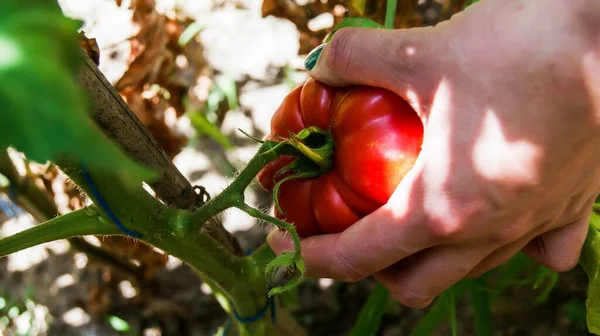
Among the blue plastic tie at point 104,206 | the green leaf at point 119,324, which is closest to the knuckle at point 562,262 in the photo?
the blue plastic tie at point 104,206

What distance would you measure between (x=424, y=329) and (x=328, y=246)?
1.51ft

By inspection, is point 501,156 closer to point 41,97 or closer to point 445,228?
point 445,228

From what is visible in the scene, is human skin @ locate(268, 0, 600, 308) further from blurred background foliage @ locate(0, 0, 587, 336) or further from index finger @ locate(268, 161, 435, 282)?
blurred background foliage @ locate(0, 0, 587, 336)

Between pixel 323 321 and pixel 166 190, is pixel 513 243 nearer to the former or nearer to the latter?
pixel 166 190

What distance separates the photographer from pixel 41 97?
0.19m

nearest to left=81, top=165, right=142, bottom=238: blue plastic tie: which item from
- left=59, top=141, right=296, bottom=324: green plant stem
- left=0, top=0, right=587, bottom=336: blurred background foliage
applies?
left=59, top=141, right=296, bottom=324: green plant stem

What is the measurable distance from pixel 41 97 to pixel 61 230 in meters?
0.49

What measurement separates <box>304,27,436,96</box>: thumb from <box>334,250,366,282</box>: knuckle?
192 millimetres

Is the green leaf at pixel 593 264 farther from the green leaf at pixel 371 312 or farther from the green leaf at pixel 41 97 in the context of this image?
the green leaf at pixel 41 97

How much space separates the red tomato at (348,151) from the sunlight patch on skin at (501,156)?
0.09 meters

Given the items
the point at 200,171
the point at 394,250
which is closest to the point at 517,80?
the point at 394,250

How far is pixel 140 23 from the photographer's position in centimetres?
105

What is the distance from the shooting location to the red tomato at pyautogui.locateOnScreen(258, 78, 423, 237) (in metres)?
0.62

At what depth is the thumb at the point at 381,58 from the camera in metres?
0.56
